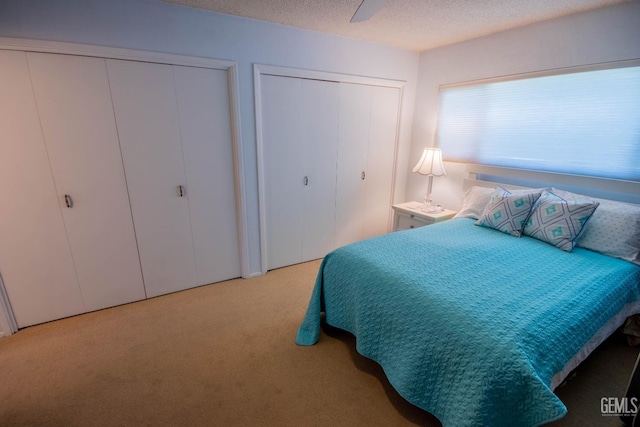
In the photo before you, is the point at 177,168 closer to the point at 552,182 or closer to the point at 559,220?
the point at 559,220

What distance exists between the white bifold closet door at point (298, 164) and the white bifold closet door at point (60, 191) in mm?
1226

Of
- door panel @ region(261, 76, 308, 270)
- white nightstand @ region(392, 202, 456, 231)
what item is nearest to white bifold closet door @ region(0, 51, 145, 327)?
door panel @ region(261, 76, 308, 270)

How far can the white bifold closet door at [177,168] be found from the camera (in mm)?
2252

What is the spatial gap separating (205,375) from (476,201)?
2613 mm

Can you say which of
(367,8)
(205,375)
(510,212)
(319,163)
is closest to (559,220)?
(510,212)

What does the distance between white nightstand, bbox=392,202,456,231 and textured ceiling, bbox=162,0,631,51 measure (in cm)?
169

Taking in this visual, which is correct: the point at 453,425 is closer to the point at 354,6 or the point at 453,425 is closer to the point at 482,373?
the point at 482,373

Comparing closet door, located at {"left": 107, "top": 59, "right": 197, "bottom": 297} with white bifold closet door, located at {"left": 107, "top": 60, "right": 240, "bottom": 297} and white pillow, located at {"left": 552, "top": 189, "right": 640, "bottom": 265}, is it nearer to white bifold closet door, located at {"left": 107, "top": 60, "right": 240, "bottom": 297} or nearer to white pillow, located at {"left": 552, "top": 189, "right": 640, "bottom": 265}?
white bifold closet door, located at {"left": 107, "top": 60, "right": 240, "bottom": 297}

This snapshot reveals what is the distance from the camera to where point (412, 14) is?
229 centimetres

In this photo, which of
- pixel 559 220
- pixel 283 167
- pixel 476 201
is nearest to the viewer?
pixel 559 220

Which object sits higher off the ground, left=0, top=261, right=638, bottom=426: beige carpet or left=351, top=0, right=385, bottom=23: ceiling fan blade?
left=351, top=0, right=385, bottom=23: ceiling fan blade

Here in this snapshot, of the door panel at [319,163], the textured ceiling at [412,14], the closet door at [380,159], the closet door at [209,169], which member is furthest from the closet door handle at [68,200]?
the closet door at [380,159]

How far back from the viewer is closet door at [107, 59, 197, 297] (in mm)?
2209

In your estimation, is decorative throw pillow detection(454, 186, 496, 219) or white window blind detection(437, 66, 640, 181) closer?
white window blind detection(437, 66, 640, 181)
